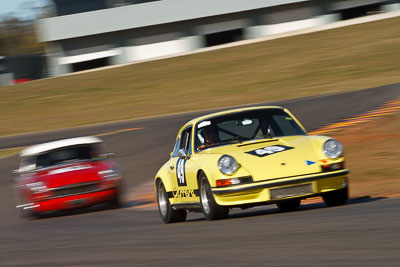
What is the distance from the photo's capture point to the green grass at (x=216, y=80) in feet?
108

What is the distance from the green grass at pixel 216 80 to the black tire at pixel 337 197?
20871 mm

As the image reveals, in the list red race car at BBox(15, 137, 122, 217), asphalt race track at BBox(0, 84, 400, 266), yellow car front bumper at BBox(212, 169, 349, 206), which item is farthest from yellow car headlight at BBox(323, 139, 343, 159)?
red race car at BBox(15, 137, 122, 217)

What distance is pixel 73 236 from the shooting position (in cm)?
906

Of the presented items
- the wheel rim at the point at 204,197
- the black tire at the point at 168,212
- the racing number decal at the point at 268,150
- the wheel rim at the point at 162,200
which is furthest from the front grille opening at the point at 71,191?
the racing number decal at the point at 268,150

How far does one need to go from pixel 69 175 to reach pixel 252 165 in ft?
18.7

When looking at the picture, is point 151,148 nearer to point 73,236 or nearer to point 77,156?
point 77,156

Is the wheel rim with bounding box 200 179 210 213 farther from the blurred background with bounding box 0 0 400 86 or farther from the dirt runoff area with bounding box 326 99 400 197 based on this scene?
the blurred background with bounding box 0 0 400 86

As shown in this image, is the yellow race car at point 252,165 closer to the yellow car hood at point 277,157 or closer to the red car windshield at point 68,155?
the yellow car hood at point 277,157

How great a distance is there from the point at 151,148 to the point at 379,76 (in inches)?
559

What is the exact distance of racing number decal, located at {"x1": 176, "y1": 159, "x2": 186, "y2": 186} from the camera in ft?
30.5

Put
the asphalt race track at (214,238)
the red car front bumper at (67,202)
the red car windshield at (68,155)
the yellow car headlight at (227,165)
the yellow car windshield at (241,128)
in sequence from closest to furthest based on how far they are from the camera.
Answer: the asphalt race track at (214,238) → the yellow car headlight at (227,165) → the yellow car windshield at (241,128) → the red car front bumper at (67,202) → the red car windshield at (68,155)

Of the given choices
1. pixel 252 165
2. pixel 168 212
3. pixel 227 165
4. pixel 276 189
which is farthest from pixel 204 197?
pixel 168 212

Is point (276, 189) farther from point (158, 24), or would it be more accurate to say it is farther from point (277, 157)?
point (158, 24)

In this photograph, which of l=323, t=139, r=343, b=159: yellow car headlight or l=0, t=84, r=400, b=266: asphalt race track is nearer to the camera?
l=0, t=84, r=400, b=266: asphalt race track
